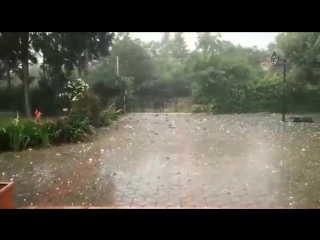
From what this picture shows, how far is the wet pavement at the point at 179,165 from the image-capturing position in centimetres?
286

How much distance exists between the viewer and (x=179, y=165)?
3096 millimetres

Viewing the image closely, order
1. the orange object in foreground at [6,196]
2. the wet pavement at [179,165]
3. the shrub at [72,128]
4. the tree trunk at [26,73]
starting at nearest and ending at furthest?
the orange object in foreground at [6,196] → the wet pavement at [179,165] → the tree trunk at [26,73] → the shrub at [72,128]

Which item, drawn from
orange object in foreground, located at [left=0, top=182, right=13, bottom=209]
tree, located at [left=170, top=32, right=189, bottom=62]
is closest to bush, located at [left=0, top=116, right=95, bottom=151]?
orange object in foreground, located at [left=0, top=182, right=13, bottom=209]

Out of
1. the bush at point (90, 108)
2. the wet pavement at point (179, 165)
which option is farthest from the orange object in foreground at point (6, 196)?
the bush at point (90, 108)

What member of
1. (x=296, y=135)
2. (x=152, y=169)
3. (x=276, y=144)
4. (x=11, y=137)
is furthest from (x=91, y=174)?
(x=296, y=135)

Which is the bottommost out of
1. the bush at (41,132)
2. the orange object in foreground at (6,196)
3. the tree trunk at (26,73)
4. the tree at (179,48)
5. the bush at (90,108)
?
the orange object in foreground at (6,196)

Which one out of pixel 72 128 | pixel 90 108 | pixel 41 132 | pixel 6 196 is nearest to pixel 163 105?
pixel 90 108

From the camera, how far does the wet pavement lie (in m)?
2.86

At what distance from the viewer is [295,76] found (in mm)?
3160

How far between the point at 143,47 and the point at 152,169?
111 cm

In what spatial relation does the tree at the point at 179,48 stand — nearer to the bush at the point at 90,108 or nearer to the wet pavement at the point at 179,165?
the wet pavement at the point at 179,165

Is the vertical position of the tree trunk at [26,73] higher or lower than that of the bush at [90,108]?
higher
